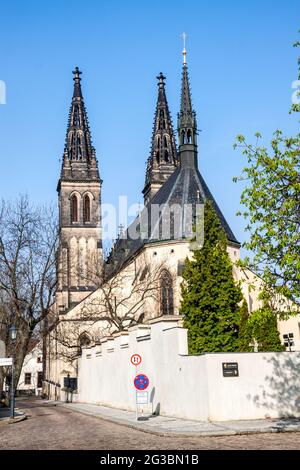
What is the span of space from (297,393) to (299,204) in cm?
670

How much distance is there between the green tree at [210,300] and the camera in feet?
87.7

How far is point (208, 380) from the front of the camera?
1742 centimetres

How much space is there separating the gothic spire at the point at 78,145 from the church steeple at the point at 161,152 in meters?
6.14

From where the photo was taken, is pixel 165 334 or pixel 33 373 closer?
pixel 165 334

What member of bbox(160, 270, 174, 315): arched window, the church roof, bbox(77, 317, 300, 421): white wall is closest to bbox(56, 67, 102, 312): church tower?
the church roof

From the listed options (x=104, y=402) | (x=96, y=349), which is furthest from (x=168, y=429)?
(x=96, y=349)

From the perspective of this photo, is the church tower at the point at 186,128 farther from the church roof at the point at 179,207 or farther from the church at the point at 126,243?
the church roof at the point at 179,207

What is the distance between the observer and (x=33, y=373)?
3206 inches

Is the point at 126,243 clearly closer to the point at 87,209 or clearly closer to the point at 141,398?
the point at 87,209

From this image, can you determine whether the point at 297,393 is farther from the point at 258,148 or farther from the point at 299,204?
the point at 258,148

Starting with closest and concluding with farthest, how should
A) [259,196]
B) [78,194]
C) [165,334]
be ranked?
[259,196]
[165,334]
[78,194]

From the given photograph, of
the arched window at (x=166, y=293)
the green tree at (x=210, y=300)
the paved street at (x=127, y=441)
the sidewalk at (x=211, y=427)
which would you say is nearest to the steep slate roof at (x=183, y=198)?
the arched window at (x=166, y=293)

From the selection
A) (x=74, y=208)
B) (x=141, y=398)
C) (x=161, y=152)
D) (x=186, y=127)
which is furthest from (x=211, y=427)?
(x=161, y=152)

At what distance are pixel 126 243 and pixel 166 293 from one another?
55.7 feet
